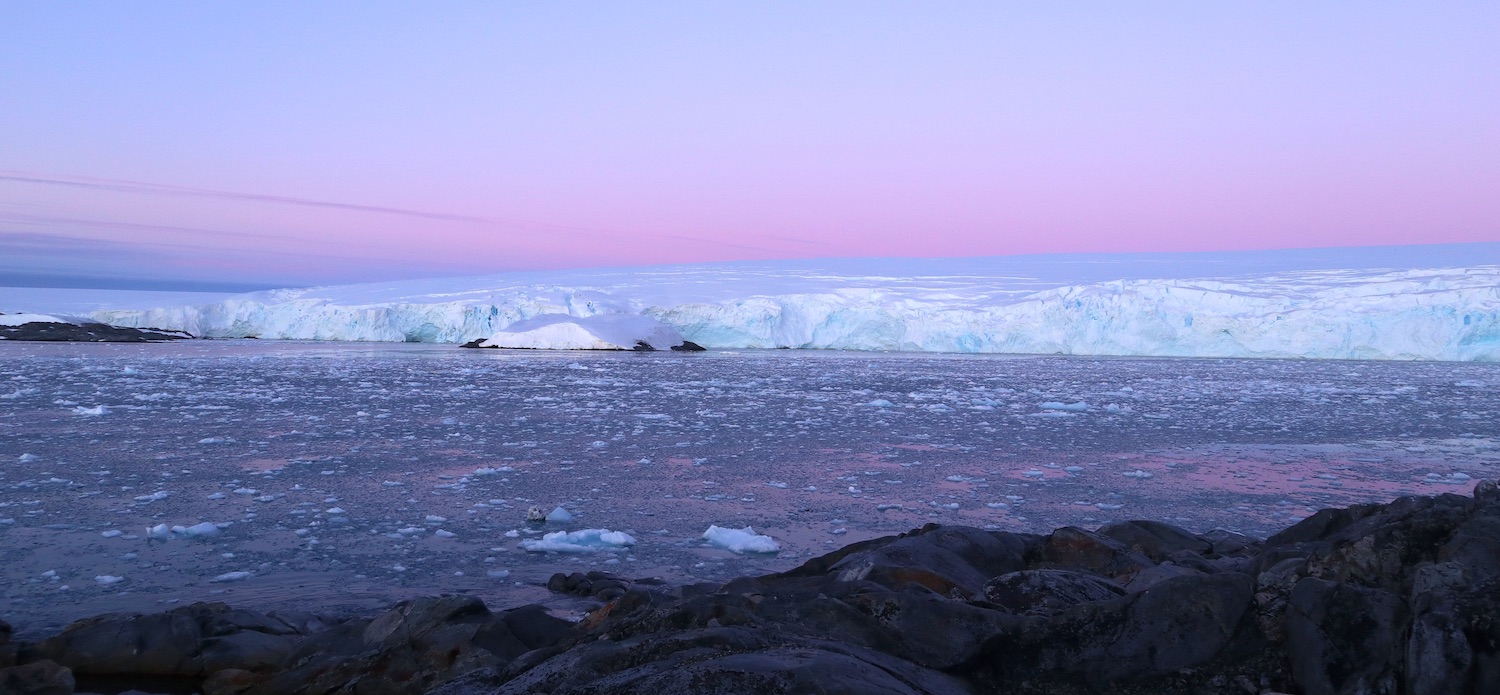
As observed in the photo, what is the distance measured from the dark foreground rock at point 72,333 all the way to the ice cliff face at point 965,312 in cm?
221

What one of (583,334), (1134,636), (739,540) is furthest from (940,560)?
(583,334)

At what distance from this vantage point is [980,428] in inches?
336

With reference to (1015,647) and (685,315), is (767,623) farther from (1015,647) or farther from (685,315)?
(685,315)

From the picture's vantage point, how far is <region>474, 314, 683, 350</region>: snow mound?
27.2 metres

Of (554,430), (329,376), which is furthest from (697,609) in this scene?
(329,376)

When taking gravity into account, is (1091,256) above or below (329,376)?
above

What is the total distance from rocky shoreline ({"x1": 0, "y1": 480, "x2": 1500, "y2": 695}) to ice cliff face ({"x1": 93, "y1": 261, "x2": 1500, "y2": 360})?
21419 millimetres

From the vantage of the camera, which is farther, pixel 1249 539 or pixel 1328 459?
pixel 1328 459

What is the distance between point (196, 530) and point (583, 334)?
906 inches

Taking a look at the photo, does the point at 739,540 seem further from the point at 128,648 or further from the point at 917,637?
the point at 128,648

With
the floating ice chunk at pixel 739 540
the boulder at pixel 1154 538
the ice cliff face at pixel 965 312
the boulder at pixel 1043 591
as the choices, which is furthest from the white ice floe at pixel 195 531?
the ice cliff face at pixel 965 312

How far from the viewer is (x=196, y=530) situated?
165 inches

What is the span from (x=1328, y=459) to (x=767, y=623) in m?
6.13

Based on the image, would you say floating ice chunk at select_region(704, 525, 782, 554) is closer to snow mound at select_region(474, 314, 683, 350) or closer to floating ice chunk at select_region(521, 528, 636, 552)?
floating ice chunk at select_region(521, 528, 636, 552)
